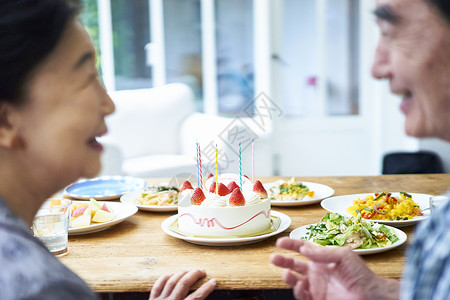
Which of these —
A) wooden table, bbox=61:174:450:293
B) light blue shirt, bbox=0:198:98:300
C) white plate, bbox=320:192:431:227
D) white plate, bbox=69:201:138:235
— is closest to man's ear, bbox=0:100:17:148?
light blue shirt, bbox=0:198:98:300

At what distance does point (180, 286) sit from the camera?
A: 4.13 feet

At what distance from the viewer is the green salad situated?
1400 mm

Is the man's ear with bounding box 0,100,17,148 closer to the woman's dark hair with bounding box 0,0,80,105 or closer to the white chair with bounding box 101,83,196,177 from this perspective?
the woman's dark hair with bounding box 0,0,80,105

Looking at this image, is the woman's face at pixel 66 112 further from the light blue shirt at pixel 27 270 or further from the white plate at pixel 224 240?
the white plate at pixel 224 240

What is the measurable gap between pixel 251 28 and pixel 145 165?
2116mm

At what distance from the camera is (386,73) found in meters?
0.90

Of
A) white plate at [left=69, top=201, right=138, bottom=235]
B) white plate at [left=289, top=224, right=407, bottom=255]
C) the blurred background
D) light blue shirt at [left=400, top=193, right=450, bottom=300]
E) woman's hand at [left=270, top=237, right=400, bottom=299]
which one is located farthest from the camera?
the blurred background

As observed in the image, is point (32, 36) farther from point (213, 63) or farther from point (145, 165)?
point (213, 63)

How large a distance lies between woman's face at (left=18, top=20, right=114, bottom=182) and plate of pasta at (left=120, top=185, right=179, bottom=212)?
888mm

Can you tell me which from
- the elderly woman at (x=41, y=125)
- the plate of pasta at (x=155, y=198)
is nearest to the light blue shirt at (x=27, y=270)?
the elderly woman at (x=41, y=125)

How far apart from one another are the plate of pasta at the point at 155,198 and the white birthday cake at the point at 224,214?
31 cm

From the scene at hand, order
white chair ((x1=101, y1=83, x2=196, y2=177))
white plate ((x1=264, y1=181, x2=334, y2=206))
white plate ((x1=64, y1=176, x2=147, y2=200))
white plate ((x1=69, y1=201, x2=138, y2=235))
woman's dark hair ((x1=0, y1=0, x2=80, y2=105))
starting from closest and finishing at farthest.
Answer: woman's dark hair ((x1=0, y1=0, x2=80, y2=105)), white plate ((x1=69, y1=201, x2=138, y2=235)), white plate ((x1=264, y1=181, x2=334, y2=206)), white plate ((x1=64, y1=176, x2=147, y2=200)), white chair ((x1=101, y1=83, x2=196, y2=177))

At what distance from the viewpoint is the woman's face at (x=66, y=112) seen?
0.88 meters

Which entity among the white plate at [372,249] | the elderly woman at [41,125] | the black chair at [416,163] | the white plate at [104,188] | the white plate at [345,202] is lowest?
the black chair at [416,163]
